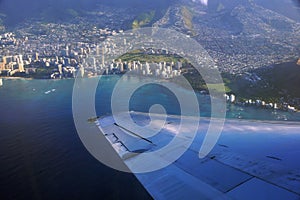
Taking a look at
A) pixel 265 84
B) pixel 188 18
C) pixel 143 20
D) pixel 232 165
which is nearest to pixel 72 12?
pixel 143 20

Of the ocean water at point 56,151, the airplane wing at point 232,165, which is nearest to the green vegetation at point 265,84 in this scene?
the ocean water at point 56,151

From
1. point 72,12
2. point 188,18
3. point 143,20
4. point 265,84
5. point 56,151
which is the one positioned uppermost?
point 72,12

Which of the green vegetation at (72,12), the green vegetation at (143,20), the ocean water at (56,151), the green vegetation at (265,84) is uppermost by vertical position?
the green vegetation at (72,12)

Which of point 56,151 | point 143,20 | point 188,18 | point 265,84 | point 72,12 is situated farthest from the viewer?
point 72,12

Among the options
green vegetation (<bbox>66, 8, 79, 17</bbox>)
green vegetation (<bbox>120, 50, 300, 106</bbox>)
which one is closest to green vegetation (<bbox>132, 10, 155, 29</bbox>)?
green vegetation (<bbox>66, 8, 79, 17</bbox>)

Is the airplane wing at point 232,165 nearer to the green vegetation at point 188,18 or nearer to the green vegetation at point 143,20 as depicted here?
the green vegetation at point 188,18

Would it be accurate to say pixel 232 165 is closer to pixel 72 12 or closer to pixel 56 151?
pixel 56 151
